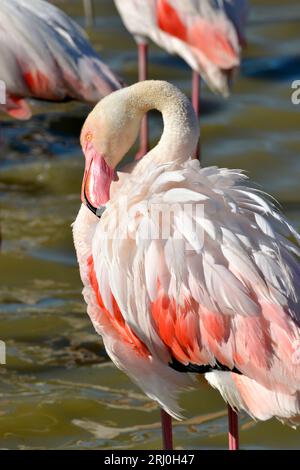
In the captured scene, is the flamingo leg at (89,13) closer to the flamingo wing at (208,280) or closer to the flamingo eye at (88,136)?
the flamingo eye at (88,136)

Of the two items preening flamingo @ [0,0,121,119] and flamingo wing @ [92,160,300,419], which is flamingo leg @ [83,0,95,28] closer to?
preening flamingo @ [0,0,121,119]

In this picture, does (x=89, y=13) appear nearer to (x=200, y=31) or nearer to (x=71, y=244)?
(x=200, y=31)

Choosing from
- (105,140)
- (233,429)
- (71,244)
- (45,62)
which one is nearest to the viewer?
(233,429)

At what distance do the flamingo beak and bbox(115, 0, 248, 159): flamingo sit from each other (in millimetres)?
2643

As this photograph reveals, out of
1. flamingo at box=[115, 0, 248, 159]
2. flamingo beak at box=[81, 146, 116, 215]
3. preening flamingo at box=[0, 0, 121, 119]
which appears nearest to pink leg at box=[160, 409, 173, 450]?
flamingo beak at box=[81, 146, 116, 215]

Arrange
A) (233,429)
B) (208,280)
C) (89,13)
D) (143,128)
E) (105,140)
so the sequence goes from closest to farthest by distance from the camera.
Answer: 1. (208,280)
2. (233,429)
3. (105,140)
4. (143,128)
5. (89,13)

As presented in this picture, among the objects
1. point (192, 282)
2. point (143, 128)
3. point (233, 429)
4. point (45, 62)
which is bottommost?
point (233, 429)

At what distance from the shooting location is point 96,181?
4477mm

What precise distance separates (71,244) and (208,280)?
253cm

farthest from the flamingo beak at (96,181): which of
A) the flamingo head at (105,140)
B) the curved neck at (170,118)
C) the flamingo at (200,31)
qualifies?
the flamingo at (200,31)

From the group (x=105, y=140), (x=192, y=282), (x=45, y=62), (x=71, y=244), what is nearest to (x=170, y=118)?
(x=105, y=140)

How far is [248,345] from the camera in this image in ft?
13.0

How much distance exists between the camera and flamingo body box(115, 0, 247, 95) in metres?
7.04

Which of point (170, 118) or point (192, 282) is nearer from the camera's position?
point (192, 282)
